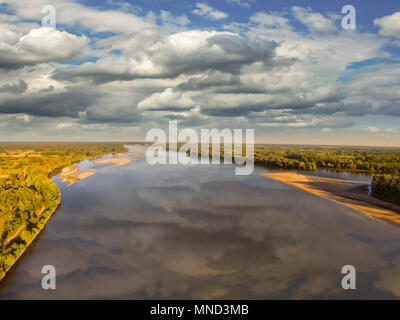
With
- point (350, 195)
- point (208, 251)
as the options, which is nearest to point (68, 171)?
point (208, 251)

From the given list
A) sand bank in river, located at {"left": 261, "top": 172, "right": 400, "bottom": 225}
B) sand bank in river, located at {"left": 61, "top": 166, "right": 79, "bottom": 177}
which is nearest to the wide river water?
sand bank in river, located at {"left": 261, "top": 172, "right": 400, "bottom": 225}

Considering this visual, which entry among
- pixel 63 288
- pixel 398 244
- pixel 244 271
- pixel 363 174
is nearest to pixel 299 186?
pixel 398 244

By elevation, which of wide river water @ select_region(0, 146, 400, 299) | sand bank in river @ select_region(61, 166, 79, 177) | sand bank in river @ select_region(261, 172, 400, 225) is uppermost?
sand bank in river @ select_region(61, 166, 79, 177)

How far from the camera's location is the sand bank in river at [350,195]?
25.9 m

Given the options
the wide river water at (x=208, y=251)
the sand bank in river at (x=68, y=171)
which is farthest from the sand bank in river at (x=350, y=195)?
the sand bank in river at (x=68, y=171)

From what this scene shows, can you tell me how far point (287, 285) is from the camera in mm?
13438

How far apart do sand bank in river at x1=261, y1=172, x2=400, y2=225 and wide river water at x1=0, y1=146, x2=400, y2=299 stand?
2480 millimetres

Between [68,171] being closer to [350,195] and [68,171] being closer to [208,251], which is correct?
[208,251]

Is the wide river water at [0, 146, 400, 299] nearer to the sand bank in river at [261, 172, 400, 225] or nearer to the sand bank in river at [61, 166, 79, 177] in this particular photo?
the sand bank in river at [261, 172, 400, 225]

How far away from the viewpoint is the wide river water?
520 inches

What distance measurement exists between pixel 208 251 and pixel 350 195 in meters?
25.6

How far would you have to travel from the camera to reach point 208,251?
17.1 metres

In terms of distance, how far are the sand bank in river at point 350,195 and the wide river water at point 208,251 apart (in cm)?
248

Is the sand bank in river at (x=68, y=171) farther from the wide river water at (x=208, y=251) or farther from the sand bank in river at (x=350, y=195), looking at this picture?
the sand bank in river at (x=350, y=195)
